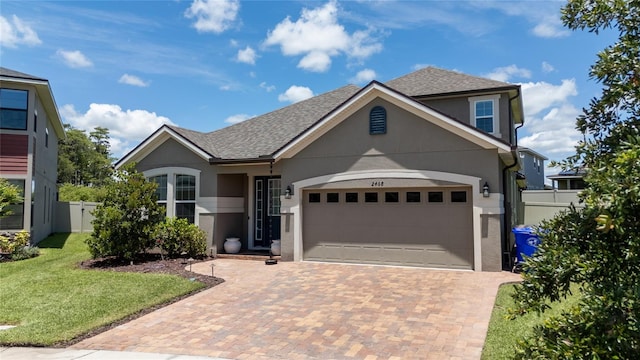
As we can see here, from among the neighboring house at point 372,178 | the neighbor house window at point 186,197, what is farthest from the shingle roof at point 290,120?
the neighbor house window at point 186,197

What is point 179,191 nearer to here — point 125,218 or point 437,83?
point 125,218

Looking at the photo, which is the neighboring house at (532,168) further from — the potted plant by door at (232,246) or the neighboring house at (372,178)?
the potted plant by door at (232,246)

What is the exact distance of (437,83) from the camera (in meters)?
14.9

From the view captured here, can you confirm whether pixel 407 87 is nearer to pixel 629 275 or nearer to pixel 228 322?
pixel 228 322

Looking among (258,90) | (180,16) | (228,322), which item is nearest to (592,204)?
(228,322)

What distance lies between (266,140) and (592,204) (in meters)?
13.8

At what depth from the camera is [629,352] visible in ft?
7.92

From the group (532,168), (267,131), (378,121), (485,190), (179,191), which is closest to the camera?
(485,190)

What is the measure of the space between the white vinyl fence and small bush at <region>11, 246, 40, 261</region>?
7844mm

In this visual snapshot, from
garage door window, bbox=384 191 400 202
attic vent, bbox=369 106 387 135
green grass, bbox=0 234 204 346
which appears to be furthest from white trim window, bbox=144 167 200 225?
garage door window, bbox=384 191 400 202

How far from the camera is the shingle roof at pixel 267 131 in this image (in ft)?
48.8

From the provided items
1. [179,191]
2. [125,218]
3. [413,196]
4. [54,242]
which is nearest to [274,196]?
[179,191]

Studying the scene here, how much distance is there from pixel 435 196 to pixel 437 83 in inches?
214

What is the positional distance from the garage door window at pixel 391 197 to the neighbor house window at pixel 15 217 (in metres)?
13.3
